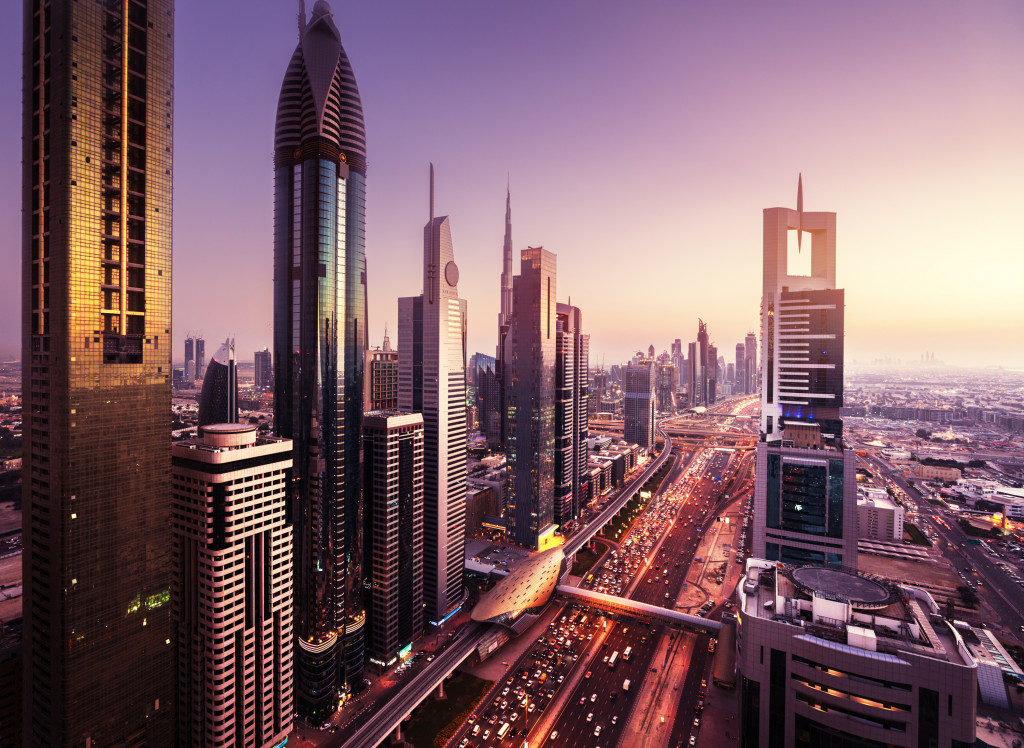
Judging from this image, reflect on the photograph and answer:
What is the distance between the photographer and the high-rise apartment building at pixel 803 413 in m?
93.8

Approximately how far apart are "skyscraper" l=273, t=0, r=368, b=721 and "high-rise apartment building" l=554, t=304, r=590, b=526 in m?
74.8

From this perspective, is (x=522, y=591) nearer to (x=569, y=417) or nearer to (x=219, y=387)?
(x=569, y=417)

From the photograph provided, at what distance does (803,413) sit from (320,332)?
98143 millimetres

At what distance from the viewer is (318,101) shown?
8094 cm

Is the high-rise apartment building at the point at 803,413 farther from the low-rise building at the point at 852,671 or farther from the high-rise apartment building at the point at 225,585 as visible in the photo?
the high-rise apartment building at the point at 225,585

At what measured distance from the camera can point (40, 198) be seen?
46.1 metres

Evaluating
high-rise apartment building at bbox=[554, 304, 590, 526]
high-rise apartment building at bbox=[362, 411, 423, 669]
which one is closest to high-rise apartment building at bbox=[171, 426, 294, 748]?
high-rise apartment building at bbox=[362, 411, 423, 669]

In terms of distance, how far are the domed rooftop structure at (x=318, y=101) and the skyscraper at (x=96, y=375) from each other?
Result: 99.8 feet

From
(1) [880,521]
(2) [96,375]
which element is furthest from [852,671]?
(1) [880,521]

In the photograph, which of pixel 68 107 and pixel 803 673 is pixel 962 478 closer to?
pixel 803 673

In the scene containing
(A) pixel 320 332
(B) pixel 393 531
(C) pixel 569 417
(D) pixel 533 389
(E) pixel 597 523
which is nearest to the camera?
(A) pixel 320 332

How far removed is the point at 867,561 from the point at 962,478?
111059mm

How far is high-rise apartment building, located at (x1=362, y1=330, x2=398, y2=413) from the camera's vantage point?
4975 inches

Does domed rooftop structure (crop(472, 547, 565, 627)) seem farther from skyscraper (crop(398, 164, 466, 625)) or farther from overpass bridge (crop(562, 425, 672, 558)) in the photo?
overpass bridge (crop(562, 425, 672, 558))
